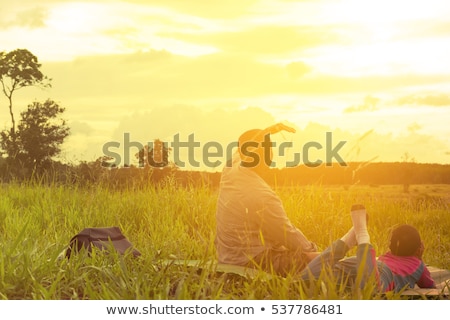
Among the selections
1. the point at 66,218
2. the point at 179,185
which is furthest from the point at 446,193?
the point at 66,218

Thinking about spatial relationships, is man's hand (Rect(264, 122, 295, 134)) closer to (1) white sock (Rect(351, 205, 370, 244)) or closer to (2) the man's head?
(2) the man's head

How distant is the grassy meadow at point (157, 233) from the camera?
14.8 ft

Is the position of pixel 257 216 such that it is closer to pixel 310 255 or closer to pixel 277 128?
pixel 310 255

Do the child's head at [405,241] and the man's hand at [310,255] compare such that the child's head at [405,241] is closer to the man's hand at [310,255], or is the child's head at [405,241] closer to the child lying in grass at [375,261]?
the child lying in grass at [375,261]

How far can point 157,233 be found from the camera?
23.6 ft

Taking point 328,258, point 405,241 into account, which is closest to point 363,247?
point 328,258

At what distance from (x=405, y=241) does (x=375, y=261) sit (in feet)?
1.99

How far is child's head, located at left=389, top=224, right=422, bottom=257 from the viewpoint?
16.5 feet

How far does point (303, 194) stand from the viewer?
839 cm

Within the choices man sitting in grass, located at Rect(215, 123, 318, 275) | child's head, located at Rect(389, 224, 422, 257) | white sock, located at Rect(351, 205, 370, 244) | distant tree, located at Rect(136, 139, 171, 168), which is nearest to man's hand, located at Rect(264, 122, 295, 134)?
man sitting in grass, located at Rect(215, 123, 318, 275)

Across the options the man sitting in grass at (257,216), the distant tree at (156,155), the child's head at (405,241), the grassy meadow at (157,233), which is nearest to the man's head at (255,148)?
the man sitting in grass at (257,216)

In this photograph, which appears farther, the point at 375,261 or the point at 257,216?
the point at 257,216
